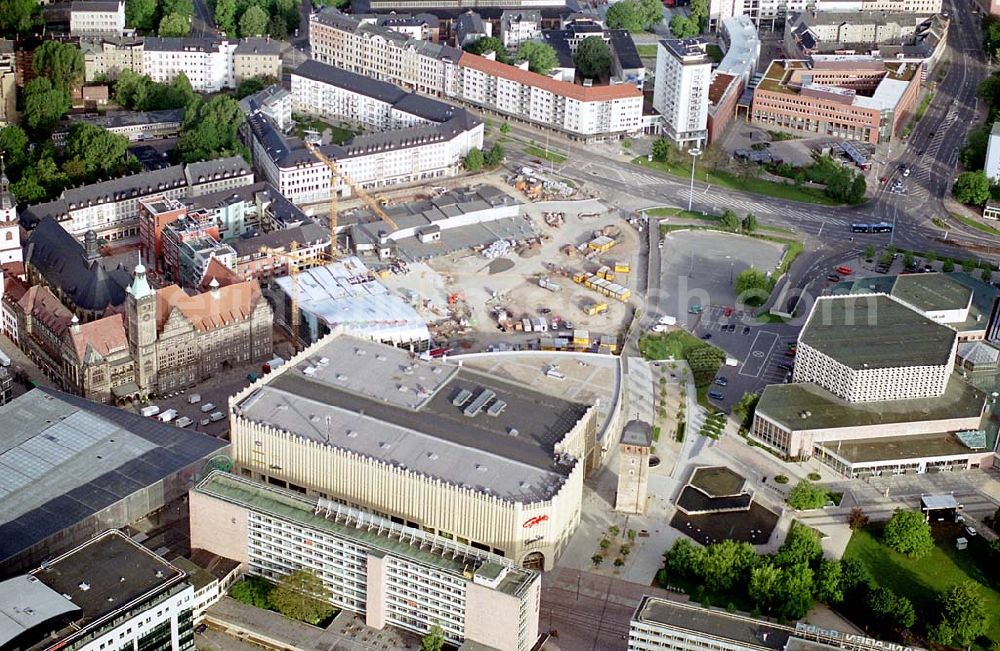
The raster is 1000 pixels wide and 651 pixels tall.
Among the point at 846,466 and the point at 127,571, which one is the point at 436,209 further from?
the point at 127,571

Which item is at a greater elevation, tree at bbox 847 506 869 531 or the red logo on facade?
the red logo on facade

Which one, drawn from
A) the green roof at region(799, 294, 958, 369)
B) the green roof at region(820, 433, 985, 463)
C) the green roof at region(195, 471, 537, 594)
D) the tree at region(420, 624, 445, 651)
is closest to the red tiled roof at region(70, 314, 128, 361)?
the green roof at region(195, 471, 537, 594)

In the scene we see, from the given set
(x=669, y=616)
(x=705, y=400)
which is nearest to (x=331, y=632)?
(x=669, y=616)

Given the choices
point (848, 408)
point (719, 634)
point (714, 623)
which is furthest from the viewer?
point (848, 408)

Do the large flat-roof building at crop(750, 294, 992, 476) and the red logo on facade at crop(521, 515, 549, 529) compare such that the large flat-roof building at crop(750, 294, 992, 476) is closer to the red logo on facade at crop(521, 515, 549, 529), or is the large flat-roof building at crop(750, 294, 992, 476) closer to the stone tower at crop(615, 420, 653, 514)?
the stone tower at crop(615, 420, 653, 514)

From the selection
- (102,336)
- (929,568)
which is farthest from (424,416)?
(929,568)

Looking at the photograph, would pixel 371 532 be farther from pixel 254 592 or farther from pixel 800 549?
pixel 800 549
